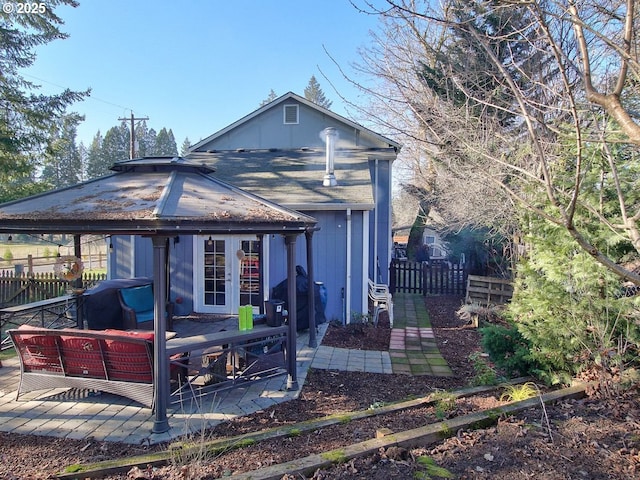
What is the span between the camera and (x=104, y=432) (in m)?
3.79

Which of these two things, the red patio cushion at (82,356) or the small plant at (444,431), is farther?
the red patio cushion at (82,356)

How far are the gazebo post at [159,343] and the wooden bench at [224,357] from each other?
129 mm

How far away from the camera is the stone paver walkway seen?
231 inches

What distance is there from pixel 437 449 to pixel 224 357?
286cm

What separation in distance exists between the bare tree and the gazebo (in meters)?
1.77

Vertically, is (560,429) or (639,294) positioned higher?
(639,294)

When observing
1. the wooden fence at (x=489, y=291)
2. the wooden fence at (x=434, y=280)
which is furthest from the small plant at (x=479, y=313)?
the wooden fence at (x=434, y=280)

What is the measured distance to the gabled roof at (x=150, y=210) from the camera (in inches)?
150

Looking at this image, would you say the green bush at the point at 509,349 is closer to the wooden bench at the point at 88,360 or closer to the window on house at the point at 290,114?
the wooden bench at the point at 88,360

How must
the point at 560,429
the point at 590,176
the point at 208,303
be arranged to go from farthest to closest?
1. the point at 208,303
2. the point at 590,176
3. the point at 560,429

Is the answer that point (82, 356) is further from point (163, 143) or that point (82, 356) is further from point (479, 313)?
point (163, 143)

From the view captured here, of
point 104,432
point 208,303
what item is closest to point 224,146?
point 208,303

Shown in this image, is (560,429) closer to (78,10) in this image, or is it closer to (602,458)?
(602,458)

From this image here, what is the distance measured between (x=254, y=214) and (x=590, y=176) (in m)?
3.70
